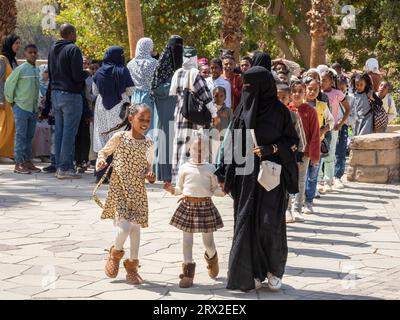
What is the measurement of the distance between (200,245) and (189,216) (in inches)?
63.5

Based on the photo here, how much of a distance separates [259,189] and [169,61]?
5.33 metres

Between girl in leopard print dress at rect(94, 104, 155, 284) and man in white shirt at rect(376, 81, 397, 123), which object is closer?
girl in leopard print dress at rect(94, 104, 155, 284)

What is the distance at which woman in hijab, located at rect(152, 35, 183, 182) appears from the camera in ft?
38.4

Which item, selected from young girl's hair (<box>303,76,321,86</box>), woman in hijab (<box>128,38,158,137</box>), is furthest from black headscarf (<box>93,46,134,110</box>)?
young girl's hair (<box>303,76,321,86</box>)

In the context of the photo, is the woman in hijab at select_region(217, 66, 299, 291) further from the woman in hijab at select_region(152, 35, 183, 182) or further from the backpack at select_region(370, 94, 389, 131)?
the backpack at select_region(370, 94, 389, 131)

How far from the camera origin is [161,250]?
820cm

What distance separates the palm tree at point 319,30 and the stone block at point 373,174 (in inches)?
205

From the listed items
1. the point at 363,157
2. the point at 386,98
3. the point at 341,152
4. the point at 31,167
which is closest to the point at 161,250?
the point at 31,167

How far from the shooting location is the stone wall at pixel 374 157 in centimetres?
1328

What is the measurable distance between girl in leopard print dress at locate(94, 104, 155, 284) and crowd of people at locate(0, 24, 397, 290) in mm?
11

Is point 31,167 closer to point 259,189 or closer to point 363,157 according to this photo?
point 363,157

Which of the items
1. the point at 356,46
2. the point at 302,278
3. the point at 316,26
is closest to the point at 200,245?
the point at 302,278
